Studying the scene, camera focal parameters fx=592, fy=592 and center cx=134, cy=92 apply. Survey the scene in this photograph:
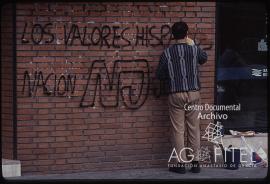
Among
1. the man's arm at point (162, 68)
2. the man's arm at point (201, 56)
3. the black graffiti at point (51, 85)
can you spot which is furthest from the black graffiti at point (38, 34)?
the man's arm at point (201, 56)

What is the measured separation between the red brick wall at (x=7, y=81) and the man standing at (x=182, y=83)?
5.70 feet

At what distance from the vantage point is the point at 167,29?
7.24 m

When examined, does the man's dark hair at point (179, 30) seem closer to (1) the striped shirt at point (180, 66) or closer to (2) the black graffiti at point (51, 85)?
(1) the striped shirt at point (180, 66)

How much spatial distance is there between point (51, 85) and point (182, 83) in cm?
153

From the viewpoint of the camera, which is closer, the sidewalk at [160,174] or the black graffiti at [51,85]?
the black graffiti at [51,85]

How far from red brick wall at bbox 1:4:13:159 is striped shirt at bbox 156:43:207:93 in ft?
5.70

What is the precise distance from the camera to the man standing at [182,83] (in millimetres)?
6949

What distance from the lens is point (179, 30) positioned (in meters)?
6.95

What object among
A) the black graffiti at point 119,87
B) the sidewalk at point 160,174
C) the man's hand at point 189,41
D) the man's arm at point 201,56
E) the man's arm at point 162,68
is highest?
the man's hand at point 189,41

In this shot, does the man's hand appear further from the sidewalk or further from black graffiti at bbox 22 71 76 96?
the sidewalk

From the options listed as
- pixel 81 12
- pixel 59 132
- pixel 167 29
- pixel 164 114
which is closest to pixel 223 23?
pixel 167 29

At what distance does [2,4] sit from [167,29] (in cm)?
198

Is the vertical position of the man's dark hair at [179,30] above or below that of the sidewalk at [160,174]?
above

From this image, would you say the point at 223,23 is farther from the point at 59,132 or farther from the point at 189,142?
the point at 59,132
